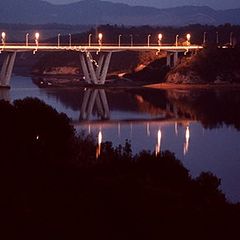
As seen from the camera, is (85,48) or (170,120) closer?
(170,120)

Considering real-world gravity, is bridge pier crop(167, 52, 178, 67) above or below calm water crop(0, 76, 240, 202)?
above

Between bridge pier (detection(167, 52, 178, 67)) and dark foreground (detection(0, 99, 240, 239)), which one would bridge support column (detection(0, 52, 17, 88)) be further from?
dark foreground (detection(0, 99, 240, 239))

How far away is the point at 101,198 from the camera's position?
1580cm

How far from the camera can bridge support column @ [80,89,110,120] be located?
163 feet

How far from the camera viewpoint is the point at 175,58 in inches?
3125

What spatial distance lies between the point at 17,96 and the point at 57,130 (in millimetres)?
31390

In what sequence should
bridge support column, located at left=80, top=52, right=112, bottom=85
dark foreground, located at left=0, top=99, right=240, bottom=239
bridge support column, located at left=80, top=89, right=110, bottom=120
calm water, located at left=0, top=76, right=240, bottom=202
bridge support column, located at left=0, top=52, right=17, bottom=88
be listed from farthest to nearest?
1. bridge support column, located at left=80, top=52, right=112, bottom=85
2. bridge support column, located at left=0, top=52, right=17, bottom=88
3. bridge support column, located at left=80, top=89, right=110, bottom=120
4. calm water, located at left=0, top=76, right=240, bottom=202
5. dark foreground, located at left=0, top=99, right=240, bottom=239

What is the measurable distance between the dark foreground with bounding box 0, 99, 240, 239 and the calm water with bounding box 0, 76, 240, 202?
426 cm

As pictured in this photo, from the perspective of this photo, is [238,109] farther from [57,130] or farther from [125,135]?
[57,130]

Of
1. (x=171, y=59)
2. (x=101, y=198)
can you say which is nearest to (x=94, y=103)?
(x=171, y=59)

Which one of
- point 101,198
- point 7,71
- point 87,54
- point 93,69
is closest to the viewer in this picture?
point 101,198

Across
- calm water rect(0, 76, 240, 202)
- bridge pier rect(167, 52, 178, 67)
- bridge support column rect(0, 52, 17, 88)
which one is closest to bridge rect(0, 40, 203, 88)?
bridge support column rect(0, 52, 17, 88)

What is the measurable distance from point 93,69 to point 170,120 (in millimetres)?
28375

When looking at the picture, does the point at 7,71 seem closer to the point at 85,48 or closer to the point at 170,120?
the point at 85,48
